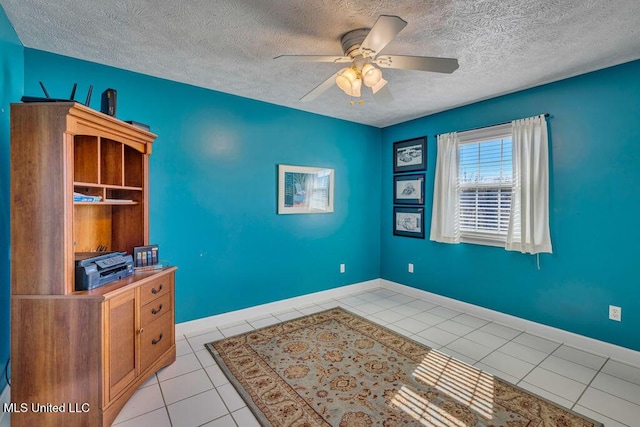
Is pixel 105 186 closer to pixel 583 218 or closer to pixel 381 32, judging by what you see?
pixel 381 32

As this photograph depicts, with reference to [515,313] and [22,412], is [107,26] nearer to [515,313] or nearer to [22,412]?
[22,412]

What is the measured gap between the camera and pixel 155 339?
222 centimetres

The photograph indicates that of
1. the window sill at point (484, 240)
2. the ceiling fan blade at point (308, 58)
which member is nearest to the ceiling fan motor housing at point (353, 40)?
the ceiling fan blade at point (308, 58)

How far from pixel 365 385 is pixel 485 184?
2544 mm

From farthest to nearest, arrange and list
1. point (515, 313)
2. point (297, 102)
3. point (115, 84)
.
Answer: point (297, 102) < point (515, 313) < point (115, 84)

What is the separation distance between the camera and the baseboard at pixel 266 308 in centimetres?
302

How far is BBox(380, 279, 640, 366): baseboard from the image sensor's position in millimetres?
2500

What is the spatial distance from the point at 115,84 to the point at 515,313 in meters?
4.52

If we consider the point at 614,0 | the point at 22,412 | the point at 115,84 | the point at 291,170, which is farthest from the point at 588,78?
the point at 22,412

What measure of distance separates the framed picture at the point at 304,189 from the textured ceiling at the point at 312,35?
3.66ft

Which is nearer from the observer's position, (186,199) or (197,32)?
(197,32)

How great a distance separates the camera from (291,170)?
369 centimetres

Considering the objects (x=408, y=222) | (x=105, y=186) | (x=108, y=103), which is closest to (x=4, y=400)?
(x=105, y=186)

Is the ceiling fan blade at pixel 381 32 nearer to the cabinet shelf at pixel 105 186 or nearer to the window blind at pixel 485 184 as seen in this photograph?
the cabinet shelf at pixel 105 186
